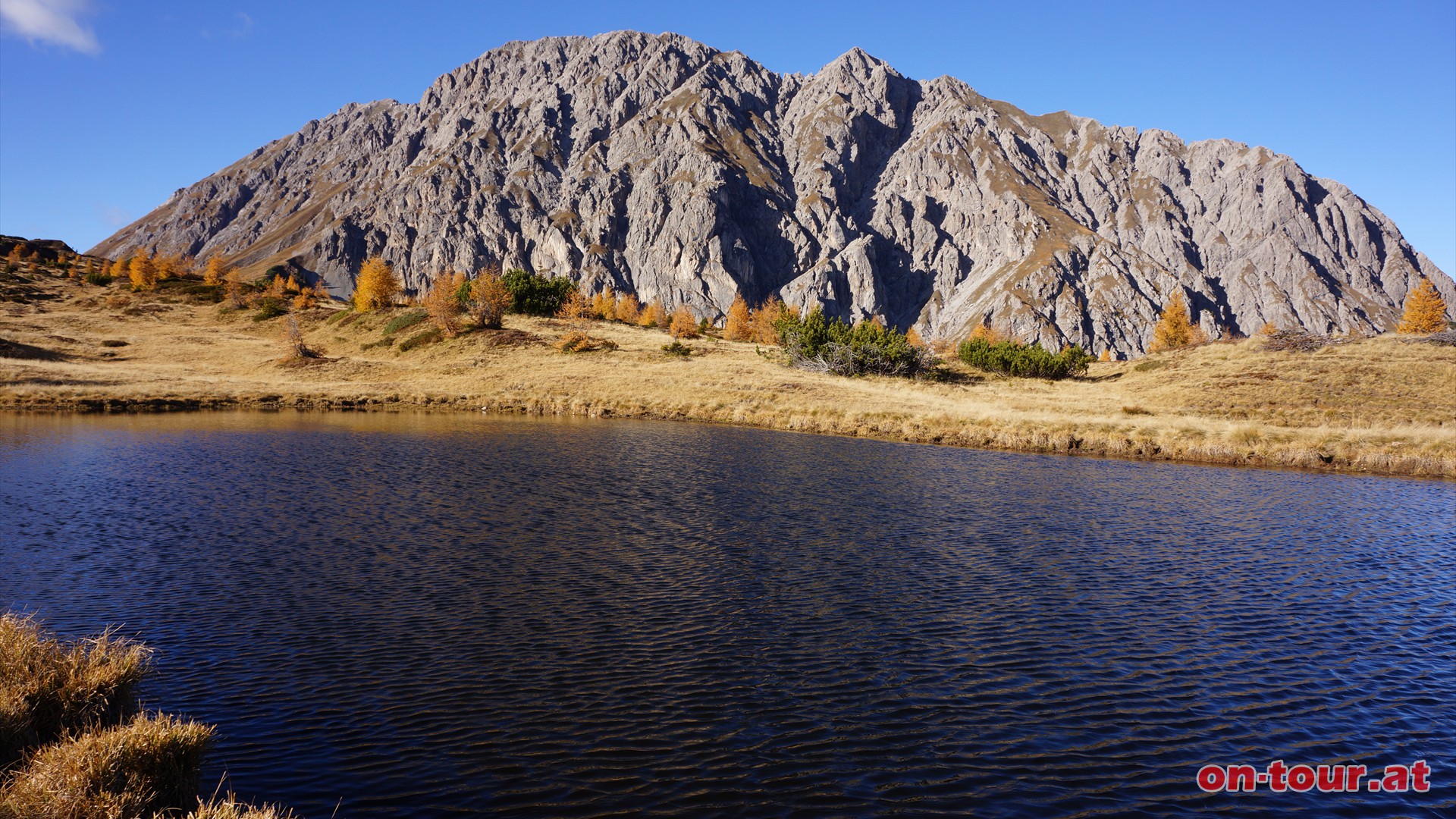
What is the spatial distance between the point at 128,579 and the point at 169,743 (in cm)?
1200

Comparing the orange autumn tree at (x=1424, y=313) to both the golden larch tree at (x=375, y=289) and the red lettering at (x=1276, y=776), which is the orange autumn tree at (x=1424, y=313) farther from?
the golden larch tree at (x=375, y=289)

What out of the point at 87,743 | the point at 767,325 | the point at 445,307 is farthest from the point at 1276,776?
the point at 767,325

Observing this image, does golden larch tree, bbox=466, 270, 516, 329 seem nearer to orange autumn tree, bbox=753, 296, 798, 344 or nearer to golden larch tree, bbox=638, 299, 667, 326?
orange autumn tree, bbox=753, 296, 798, 344

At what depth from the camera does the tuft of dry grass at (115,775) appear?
25.4ft

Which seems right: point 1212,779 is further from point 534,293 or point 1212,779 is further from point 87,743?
point 534,293

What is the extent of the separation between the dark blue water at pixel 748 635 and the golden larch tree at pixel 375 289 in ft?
273

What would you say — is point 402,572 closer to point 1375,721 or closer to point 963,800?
point 963,800

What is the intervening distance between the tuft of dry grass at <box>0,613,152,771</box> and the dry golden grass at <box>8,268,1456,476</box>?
164 ft

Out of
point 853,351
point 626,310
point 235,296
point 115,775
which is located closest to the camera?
point 115,775

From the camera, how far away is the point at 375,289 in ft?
367

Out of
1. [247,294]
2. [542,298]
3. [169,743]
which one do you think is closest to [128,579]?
[169,743]

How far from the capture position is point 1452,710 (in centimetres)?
1354

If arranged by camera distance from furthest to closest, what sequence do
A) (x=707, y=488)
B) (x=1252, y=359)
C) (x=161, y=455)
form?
(x=1252, y=359)
(x=161, y=455)
(x=707, y=488)

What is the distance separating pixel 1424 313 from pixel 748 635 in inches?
5463
